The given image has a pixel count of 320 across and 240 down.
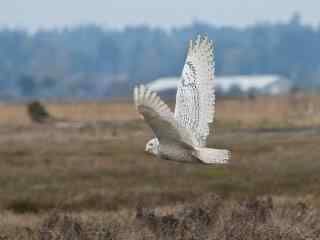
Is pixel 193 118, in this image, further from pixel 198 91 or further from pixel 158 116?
pixel 158 116

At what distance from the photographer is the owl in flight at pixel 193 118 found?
1105cm

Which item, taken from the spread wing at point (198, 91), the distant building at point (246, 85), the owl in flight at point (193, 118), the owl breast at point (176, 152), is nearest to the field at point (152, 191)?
the owl breast at point (176, 152)

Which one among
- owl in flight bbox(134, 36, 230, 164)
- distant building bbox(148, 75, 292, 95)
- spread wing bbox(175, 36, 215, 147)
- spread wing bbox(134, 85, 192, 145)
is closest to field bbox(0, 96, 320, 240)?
owl in flight bbox(134, 36, 230, 164)

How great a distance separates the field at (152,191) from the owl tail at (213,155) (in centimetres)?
89

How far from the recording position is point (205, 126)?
38.6 ft

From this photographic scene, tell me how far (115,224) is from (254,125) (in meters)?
40.0

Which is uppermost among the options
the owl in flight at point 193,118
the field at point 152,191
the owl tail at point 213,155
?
the owl in flight at point 193,118

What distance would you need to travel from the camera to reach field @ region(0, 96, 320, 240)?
12029mm

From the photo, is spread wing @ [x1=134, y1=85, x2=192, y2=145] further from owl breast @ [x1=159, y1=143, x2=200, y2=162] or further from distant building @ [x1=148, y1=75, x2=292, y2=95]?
distant building @ [x1=148, y1=75, x2=292, y2=95]

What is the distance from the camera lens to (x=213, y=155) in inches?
437

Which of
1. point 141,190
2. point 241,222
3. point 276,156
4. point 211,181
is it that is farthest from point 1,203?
point 276,156

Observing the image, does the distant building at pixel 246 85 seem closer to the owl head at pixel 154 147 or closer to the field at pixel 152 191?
the field at pixel 152 191

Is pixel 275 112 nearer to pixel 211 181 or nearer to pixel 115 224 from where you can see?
pixel 211 181

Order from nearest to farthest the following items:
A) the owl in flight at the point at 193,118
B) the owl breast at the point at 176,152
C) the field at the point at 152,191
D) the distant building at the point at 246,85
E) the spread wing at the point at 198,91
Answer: the owl in flight at the point at 193,118
the owl breast at the point at 176,152
the spread wing at the point at 198,91
the field at the point at 152,191
the distant building at the point at 246,85
